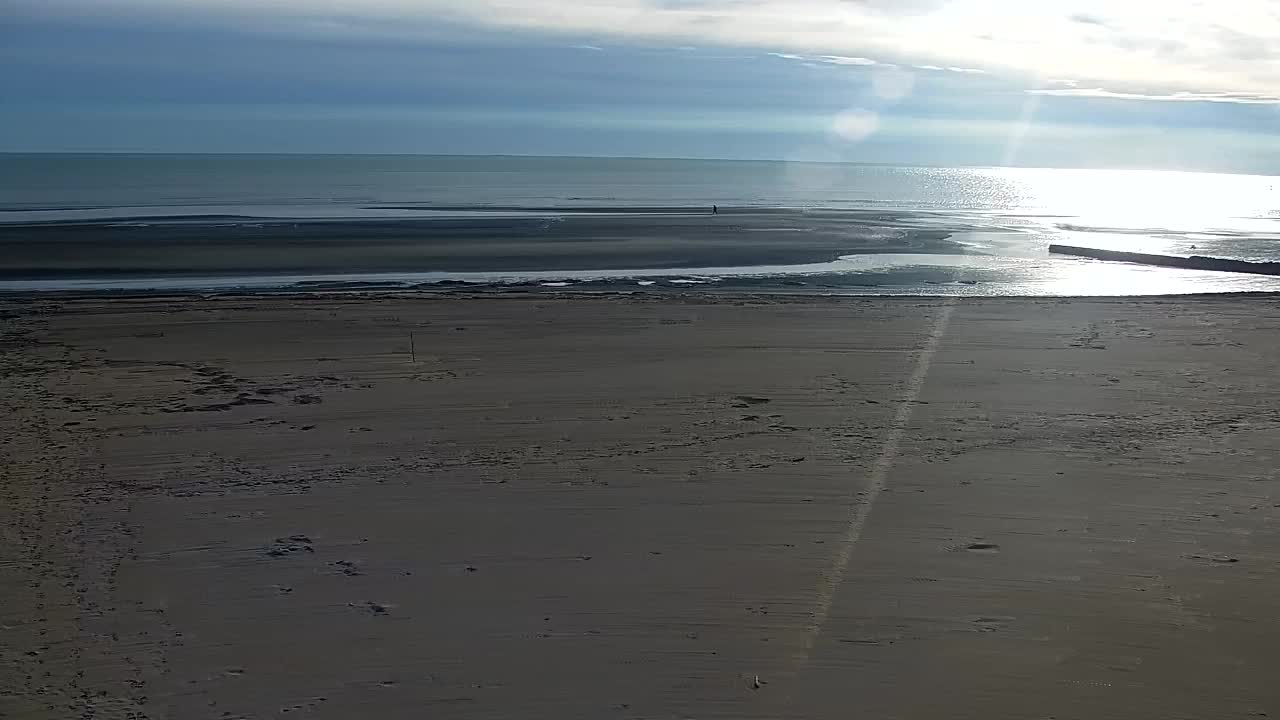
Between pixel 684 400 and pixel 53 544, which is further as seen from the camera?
pixel 684 400

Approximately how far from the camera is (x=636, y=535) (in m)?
8.70

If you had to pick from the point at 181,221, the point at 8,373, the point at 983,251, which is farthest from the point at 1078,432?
the point at 181,221

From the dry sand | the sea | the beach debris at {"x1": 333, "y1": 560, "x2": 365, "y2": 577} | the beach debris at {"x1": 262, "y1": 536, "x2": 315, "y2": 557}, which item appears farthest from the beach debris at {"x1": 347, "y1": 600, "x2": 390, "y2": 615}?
the sea

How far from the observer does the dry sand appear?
20.9 feet

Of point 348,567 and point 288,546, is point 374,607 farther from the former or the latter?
point 288,546

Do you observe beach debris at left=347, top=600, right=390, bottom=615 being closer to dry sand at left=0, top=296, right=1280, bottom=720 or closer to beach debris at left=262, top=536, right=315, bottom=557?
dry sand at left=0, top=296, right=1280, bottom=720

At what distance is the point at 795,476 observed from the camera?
10297mm

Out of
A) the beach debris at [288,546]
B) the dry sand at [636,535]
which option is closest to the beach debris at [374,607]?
the dry sand at [636,535]

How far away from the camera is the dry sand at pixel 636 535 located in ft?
20.9

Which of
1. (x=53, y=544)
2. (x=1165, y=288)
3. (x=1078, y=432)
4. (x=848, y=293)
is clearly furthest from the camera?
(x=1165, y=288)

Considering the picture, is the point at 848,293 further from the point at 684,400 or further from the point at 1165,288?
the point at 684,400

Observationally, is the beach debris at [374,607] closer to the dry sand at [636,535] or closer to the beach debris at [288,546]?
the dry sand at [636,535]

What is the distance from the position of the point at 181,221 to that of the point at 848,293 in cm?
3303

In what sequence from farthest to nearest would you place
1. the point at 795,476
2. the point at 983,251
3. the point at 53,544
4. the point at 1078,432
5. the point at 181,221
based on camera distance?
the point at 181,221 < the point at 983,251 < the point at 1078,432 < the point at 795,476 < the point at 53,544
